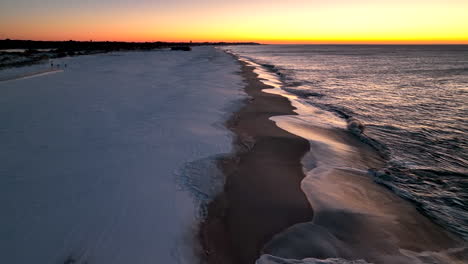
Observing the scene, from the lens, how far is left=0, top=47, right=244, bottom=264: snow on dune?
12.1 feet

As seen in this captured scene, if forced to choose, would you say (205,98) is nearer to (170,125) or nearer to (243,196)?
(170,125)

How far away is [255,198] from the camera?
17.5 feet

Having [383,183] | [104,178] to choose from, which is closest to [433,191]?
[383,183]

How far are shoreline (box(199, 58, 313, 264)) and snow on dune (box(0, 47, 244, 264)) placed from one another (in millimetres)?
385

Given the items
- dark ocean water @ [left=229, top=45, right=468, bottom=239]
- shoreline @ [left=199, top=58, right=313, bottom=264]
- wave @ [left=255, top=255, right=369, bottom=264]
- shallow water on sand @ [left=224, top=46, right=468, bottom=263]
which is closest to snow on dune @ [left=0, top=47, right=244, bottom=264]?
shoreline @ [left=199, top=58, right=313, bottom=264]

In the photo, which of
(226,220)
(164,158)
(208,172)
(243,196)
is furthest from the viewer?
(164,158)

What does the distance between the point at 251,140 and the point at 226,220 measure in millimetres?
4185

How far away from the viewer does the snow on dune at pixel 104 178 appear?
369 centimetres

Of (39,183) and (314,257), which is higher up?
(39,183)

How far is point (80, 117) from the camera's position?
9.70 m

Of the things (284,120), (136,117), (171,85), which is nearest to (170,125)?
(136,117)

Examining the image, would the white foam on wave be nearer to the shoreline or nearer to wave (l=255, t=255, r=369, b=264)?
wave (l=255, t=255, r=369, b=264)

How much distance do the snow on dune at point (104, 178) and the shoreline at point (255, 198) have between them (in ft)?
1.26

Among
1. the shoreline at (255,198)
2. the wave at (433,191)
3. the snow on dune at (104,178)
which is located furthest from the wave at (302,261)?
the wave at (433,191)
